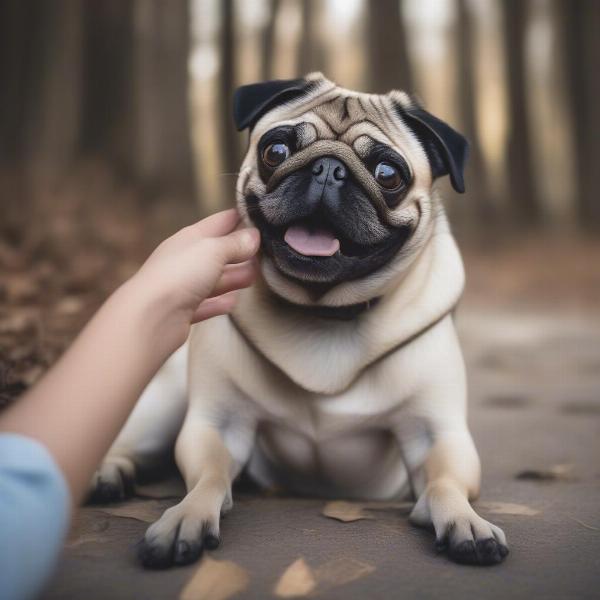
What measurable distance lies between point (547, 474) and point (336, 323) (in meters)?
0.77

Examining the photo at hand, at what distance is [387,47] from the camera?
929 cm

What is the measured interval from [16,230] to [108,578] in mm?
3871

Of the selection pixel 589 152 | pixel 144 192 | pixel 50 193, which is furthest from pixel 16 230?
pixel 589 152

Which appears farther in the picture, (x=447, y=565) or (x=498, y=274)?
(x=498, y=274)

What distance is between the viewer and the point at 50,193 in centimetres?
588

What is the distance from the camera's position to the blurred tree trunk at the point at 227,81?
8.23 m

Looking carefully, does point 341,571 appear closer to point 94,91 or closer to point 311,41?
point 94,91

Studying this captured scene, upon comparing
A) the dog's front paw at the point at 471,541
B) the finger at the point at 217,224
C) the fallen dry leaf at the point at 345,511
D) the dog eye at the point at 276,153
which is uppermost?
the dog eye at the point at 276,153

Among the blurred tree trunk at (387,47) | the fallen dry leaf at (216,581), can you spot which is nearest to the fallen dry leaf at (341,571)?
the fallen dry leaf at (216,581)

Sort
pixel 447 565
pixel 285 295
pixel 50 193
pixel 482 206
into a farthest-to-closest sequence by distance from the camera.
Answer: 1. pixel 482 206
2. pixel 50 193
3. pixel 285 295
4. pixel 447 565

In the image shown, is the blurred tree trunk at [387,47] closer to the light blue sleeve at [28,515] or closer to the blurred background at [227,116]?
the blurred background at [227,116]

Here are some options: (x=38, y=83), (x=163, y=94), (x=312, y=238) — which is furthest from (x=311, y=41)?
(x=312, y=238)

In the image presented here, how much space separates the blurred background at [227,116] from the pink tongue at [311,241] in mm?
1706

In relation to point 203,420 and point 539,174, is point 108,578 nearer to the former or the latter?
point 203,420
